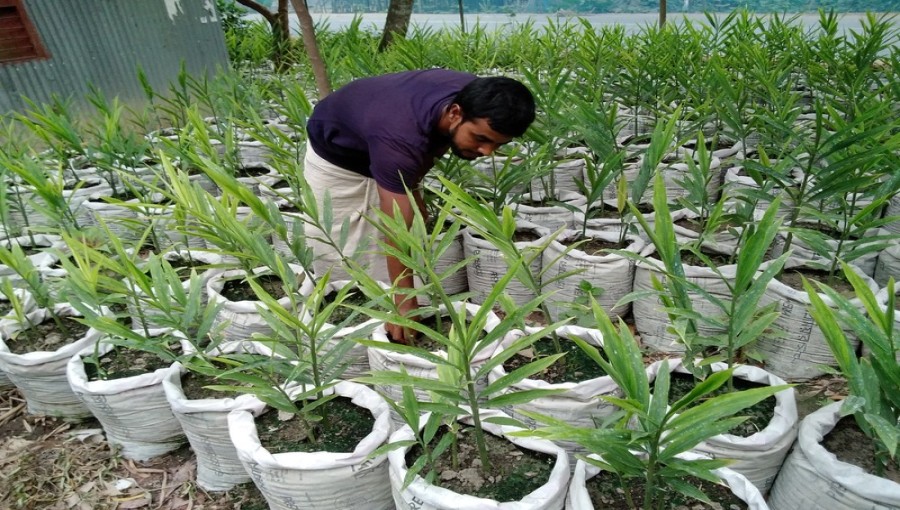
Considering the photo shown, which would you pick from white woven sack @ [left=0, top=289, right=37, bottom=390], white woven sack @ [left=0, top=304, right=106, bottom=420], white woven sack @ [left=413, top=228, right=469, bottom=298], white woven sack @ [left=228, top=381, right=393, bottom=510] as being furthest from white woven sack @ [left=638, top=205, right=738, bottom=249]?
white woven sack @ [left=0, top=289, right=37, bottom=390]

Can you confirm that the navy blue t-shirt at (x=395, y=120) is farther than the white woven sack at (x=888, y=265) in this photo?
No

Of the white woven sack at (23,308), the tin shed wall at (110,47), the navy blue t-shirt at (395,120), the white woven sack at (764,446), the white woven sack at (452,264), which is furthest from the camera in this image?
the tin shed wall at (110,47)

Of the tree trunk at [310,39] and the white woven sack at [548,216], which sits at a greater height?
the tree trunk at [310,39]

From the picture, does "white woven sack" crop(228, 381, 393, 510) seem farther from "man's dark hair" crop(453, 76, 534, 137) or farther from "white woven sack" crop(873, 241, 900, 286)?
"white woven sack" crop(873, 241, 900, 286)

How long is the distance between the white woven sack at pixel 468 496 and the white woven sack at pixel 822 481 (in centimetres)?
34

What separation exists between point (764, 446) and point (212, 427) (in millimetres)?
912

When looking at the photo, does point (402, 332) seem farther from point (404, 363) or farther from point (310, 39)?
point (310, 39)

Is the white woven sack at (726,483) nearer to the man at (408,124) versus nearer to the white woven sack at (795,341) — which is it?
the man at (408,124)

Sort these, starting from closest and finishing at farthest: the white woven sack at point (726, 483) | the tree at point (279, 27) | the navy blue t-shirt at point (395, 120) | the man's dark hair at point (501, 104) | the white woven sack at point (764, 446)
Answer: the white woven sack at point (726, 483)
the white woven sack at point (764, 446)
the man's dark hair at point (501, 104)
the navy blue t-shirt at point (395, 120)
the tree at point (279, 27)

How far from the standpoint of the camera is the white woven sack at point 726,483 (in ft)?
2.42

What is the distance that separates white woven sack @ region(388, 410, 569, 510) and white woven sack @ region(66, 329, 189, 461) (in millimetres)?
545

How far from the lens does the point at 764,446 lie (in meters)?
0.85

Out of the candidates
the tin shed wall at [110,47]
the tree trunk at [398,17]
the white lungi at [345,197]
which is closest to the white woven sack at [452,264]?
the white lungi at [345,197]

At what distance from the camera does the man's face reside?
101 cm
